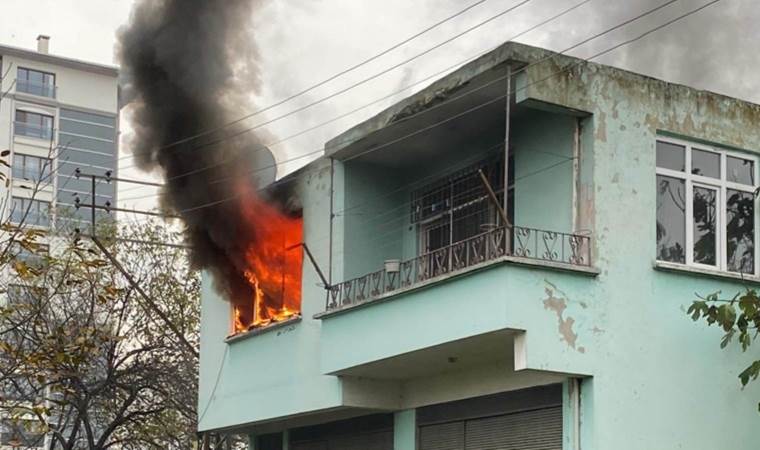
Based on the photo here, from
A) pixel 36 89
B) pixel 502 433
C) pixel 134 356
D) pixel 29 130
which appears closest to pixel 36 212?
pixel 29 130

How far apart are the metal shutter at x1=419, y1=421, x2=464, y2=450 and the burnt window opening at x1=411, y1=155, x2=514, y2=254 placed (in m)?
2.99

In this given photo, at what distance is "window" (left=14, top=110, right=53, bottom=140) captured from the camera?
9494 centimetres

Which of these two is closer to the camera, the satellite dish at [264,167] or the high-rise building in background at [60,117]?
the satellite dish at [264,167]

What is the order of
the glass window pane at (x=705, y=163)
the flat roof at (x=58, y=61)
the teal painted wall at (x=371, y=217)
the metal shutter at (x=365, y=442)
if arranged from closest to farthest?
the glass window pane at (x=705, y=163) → the metal shutter at (x=365, y=442) → the teal painted wall at (x=371, y=217) → the flat roof at (x=58, y=61)

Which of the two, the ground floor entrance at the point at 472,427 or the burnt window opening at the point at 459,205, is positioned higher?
the burnt window opening at the point at 459,205

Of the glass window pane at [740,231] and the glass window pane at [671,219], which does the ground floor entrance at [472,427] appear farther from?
the glass window pane at [740,231]

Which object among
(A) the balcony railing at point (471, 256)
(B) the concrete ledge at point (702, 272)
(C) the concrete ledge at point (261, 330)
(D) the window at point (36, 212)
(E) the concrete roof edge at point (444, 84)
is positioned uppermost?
(D) the window at point (36, 212)

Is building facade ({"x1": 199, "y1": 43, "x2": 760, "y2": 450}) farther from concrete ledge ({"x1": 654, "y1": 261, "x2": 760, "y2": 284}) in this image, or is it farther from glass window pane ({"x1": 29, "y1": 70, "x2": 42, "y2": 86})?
glass window pane ({"x1": 29, "y1": 70, "x2": 42, "y2": 86})

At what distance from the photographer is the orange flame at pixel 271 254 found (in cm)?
2381

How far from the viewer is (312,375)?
2142 centimetres

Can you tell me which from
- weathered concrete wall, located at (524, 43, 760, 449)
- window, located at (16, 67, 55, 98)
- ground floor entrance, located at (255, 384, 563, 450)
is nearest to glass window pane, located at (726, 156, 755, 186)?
weathered concrete wall, located at (524, 43, 760, 449)

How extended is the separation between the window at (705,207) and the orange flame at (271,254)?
7.81m

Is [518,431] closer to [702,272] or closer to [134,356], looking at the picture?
[702,272]

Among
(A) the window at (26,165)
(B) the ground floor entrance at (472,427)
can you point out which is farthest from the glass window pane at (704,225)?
(A) the window at (26,165)
